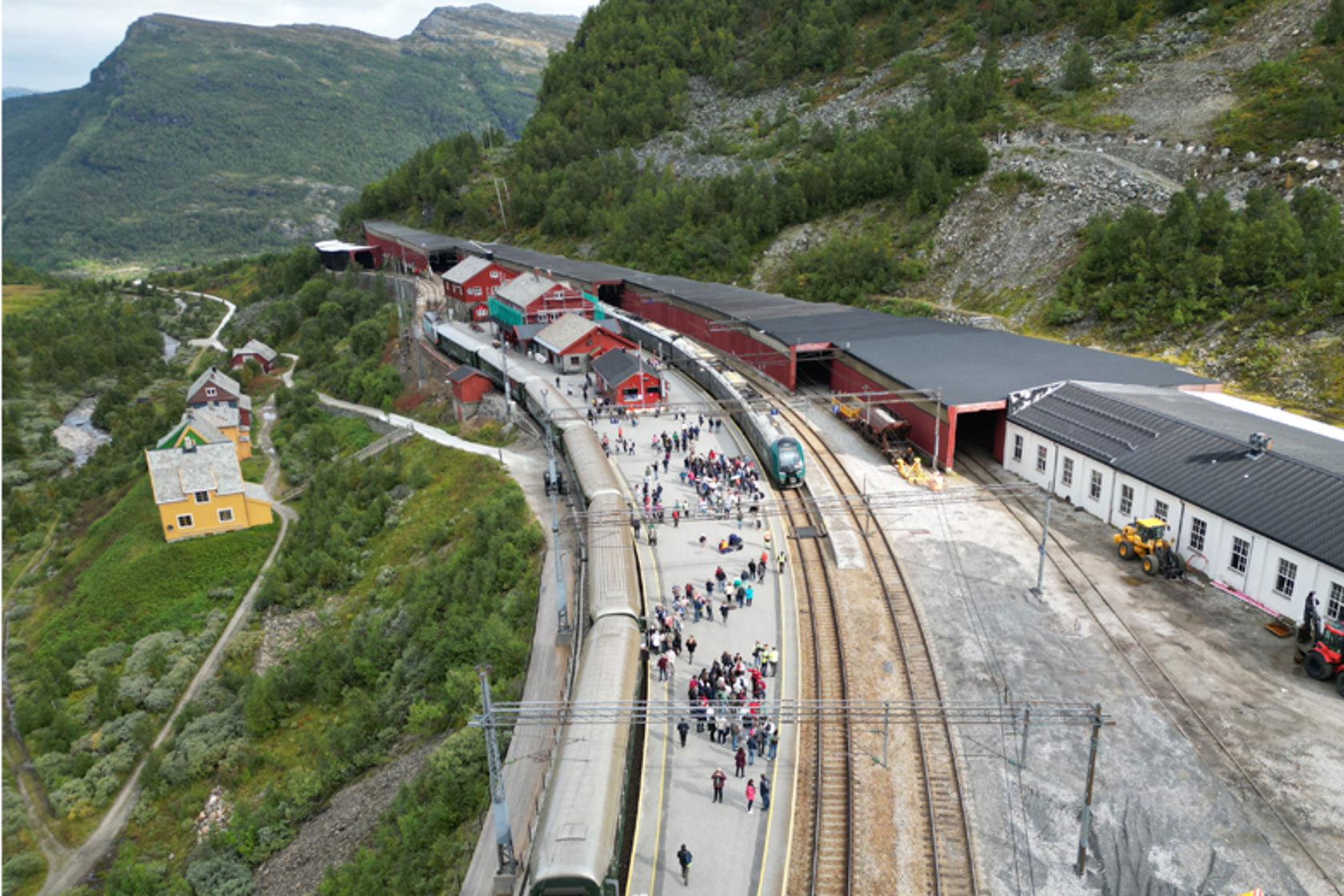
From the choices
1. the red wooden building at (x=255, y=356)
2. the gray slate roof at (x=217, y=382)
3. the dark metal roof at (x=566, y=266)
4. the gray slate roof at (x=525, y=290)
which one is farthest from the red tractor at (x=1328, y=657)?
the red wooden building at (x=255, y=356)

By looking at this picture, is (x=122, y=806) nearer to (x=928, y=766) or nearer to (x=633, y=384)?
Result: (x=928, y=766)

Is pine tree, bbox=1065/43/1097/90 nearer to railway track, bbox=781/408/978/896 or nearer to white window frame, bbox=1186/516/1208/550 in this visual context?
white window frame, bbox=1186/516/1208/550

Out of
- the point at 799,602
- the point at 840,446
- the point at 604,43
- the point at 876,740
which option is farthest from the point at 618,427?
the point at 604,43

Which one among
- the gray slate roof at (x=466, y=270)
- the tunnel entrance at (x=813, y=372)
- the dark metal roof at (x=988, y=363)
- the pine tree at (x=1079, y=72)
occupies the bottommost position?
the tunnel entrance at (x=813, y=372)

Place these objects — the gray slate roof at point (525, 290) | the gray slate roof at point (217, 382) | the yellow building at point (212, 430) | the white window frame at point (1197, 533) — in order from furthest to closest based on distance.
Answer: the gray slate roof at point (217, 382) → the gray slate roof at point (525, 290) → the yellow building at point (212, 430) → the white window frame at point (1197, 533)

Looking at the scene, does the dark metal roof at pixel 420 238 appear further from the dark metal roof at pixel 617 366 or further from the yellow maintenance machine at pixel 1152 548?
the yellow maintenance machine at pixel 1152 548

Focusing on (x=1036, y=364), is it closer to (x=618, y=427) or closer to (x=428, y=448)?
(x=618, y=427)

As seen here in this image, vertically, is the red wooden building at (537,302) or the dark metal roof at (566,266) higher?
the dark metal roof at (566,266)

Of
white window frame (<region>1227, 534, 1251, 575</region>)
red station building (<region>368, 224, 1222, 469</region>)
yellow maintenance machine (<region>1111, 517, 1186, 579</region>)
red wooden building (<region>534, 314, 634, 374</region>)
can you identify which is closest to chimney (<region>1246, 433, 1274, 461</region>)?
white window frame (<region>1227, 534, 1251, 575</region>)
